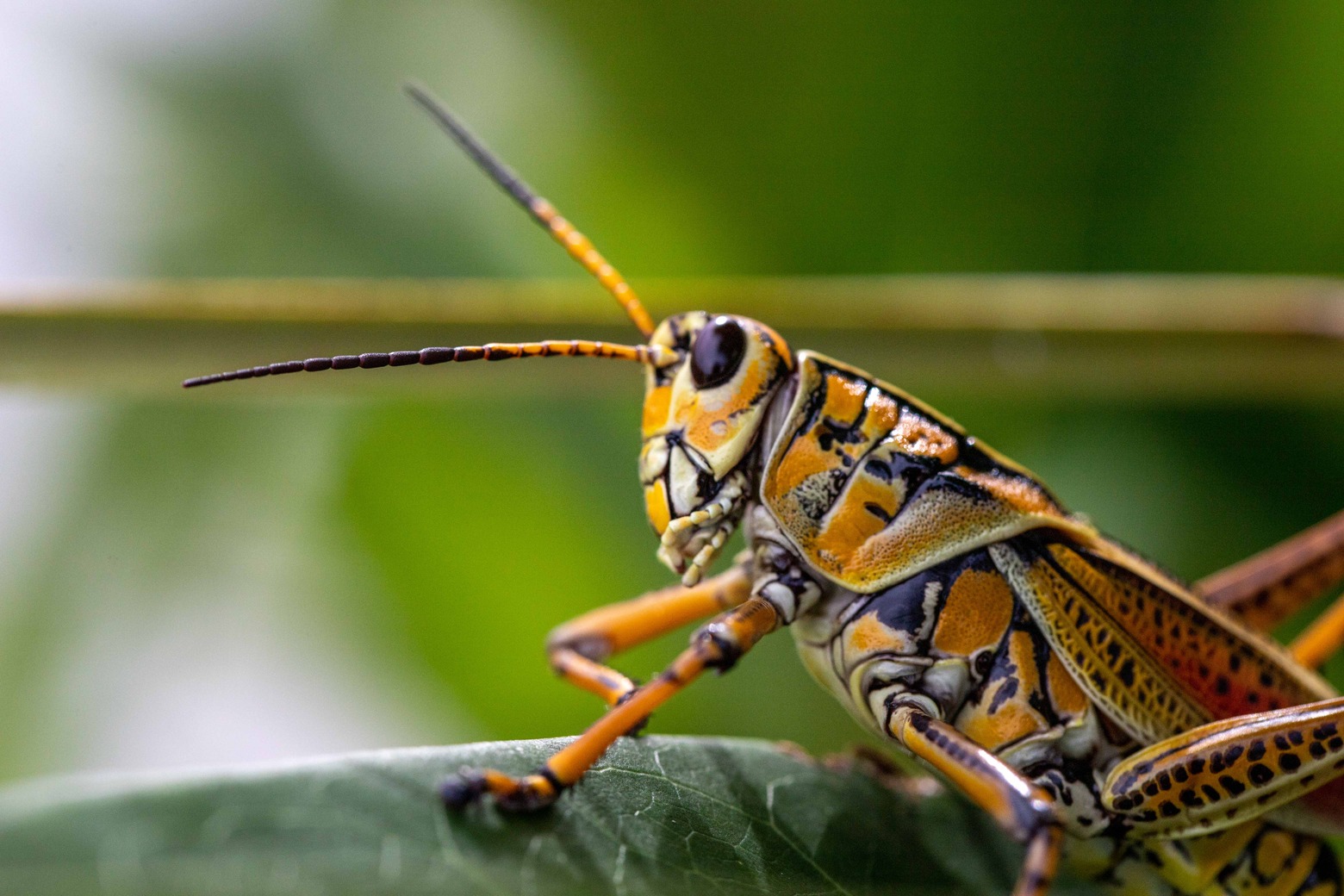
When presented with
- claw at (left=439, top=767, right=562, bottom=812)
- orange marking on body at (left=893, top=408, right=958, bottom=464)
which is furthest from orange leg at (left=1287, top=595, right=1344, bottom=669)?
claw at (left=439, top=767, right=562, bottom=812)

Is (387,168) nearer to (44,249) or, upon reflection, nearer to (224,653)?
(44,249)

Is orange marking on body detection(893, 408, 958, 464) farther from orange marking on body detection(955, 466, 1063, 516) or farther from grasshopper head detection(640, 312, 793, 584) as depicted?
grasshopper head detection(640, 312, 793, 584)

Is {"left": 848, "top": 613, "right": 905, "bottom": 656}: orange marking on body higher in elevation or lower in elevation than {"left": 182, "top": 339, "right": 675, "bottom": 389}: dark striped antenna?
lower

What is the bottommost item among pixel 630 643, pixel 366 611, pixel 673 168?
pixel 366 611

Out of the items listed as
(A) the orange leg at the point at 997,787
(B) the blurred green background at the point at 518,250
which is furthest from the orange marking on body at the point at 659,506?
(B) the blurred green background at the point at 518,250

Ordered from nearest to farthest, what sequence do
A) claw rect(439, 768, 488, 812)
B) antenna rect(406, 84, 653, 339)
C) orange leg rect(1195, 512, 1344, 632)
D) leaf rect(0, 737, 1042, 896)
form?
leaf rect(0, 737, 1042, 896)
claw rect(439, 768, 488, 812)
antenna rect(406, 84, 653, 339)
orange leg rect(1195, 512, 1344, 632)

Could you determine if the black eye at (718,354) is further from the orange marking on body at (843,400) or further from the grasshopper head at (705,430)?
the orange marking on body at (843,400)

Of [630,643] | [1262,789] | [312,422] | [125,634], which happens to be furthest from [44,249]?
[1262,789]

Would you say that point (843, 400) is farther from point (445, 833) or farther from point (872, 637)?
point (445, 833)
